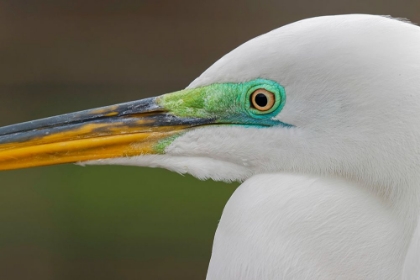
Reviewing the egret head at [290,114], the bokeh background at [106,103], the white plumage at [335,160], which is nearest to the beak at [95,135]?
the egret head at [290,114]

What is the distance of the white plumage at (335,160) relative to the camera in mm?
640

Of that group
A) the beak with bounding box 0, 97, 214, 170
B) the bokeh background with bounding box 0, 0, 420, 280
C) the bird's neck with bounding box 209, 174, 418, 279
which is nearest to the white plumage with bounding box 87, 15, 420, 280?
the bird's neck with bounding box 209, 174, 418, 279

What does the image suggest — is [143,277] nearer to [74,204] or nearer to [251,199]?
[74,204]

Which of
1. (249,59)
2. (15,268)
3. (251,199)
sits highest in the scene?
(249,59)

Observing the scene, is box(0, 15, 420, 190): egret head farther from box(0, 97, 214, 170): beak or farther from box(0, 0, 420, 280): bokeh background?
box(0, 0, 420, 280): bokeh background

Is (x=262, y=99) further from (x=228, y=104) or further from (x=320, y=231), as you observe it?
(x=320, y=231)

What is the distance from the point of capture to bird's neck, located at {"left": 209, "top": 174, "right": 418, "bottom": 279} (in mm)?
646

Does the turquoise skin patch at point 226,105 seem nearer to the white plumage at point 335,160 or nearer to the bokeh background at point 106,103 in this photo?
the white plumage at point 335,160

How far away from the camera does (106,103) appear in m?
2.84

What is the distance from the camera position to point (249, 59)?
706mm

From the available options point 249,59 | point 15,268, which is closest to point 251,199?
point 249,59

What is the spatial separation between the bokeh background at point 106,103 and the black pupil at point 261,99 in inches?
76.2

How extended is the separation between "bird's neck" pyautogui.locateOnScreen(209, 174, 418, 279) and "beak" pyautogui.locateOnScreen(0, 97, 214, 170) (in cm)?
14

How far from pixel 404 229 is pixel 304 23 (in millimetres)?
245
